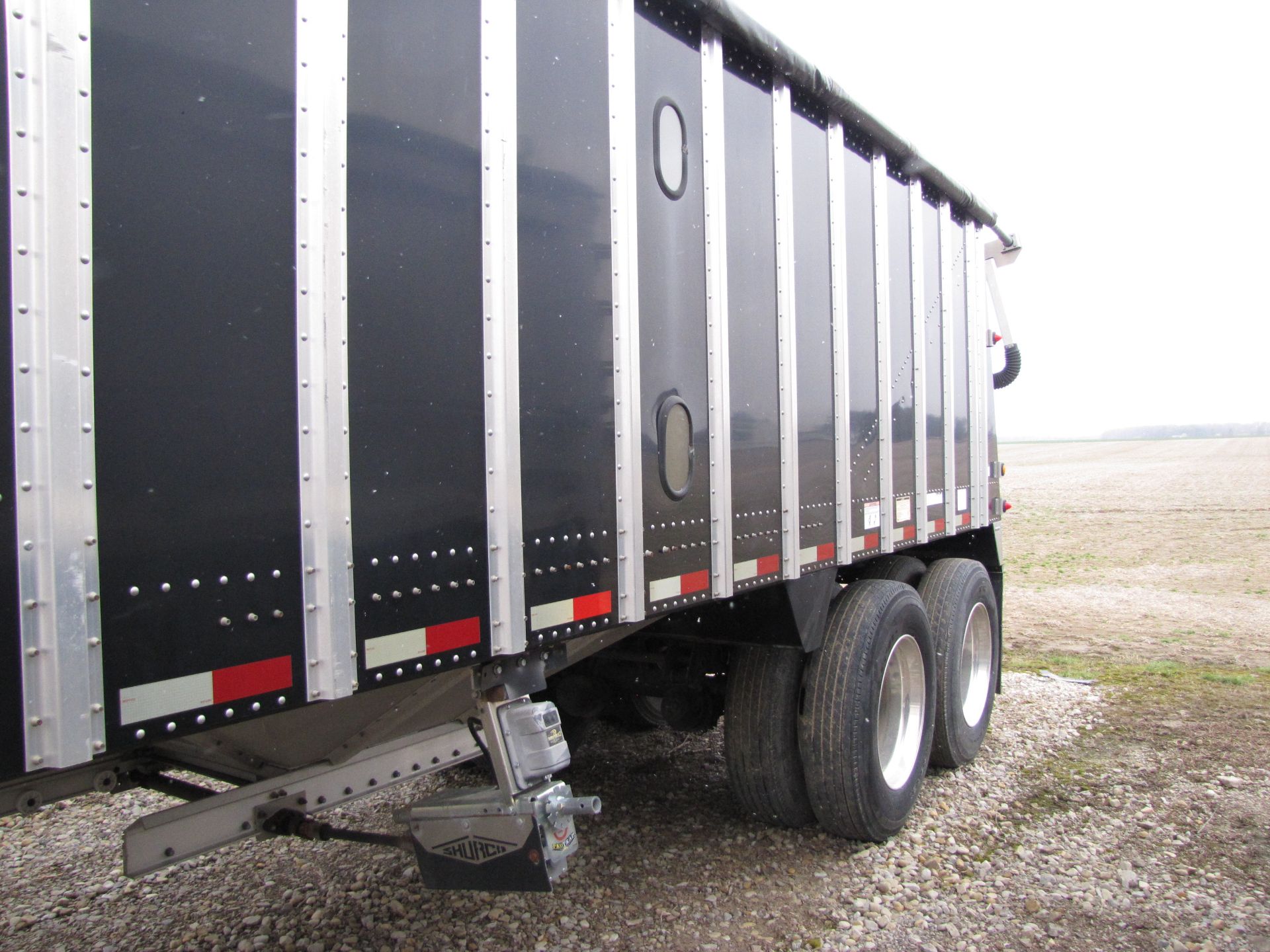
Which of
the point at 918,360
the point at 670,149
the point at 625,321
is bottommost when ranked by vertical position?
the point at 625,321

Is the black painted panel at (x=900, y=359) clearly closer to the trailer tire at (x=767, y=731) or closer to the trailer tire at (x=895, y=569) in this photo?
the trailer tire at (x=895, y=569)

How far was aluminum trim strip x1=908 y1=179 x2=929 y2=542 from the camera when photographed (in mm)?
5043

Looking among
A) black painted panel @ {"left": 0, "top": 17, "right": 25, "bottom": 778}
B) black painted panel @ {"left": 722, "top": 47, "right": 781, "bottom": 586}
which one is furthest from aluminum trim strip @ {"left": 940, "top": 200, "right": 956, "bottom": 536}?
black painted panel @ {"left": 0, "top": 17, "right": 25, "bottom": 778}

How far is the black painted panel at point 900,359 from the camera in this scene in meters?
4.77

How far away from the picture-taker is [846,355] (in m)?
4.27

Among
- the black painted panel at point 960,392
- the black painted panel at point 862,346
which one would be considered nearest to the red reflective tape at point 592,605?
the black painted panel at point 862,346

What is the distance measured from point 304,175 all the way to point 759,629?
2.67m

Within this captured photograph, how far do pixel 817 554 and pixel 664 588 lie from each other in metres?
1.14

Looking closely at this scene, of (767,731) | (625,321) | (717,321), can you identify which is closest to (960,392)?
(767,731)

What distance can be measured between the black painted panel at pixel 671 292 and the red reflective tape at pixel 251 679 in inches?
49.8

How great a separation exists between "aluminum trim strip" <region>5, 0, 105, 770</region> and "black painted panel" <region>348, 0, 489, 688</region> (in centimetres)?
56

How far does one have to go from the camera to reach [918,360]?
5.11 metres

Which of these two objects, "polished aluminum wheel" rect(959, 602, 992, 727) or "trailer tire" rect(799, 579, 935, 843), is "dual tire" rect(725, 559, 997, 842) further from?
"polished aluminum wheel" rect(959, 602, 992, 727)

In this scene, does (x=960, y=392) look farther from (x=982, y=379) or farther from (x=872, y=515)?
(x=872, y=515)
